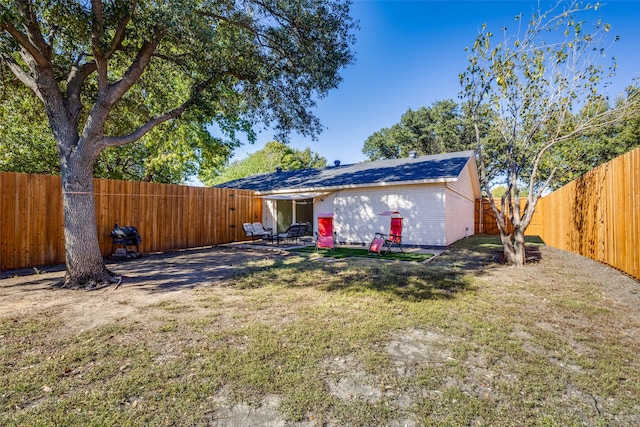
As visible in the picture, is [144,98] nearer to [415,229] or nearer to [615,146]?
[415,229]

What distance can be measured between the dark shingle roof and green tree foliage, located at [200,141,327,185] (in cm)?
1725

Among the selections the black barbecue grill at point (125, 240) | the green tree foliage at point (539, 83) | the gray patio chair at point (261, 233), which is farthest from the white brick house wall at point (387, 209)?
the black barbecue grill at point (125, 240)

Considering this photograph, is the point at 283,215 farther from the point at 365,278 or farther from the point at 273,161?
the point at 273,161

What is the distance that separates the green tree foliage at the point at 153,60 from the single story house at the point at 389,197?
4.82 metres

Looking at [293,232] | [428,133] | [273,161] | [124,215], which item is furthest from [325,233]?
[273,161]

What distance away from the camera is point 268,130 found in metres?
8.56

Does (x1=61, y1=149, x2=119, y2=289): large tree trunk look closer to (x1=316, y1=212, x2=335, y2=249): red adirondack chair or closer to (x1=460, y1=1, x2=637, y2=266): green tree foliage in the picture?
(x1=316, y1=212, x2=335, y2=249): red adirondack chair

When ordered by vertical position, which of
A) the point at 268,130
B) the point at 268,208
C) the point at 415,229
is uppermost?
the point at 268,130

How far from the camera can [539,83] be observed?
7.40 metres

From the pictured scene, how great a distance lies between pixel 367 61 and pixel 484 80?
6020 millimetres

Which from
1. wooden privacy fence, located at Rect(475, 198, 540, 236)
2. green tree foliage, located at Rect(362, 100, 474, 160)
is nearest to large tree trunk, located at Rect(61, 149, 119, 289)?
wooden privacy fence, located at Rect(475, 198, 540, 236)

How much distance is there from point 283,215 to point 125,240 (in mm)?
8336

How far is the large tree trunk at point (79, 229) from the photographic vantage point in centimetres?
547

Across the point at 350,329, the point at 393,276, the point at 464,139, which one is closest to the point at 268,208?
the point at 393,276
